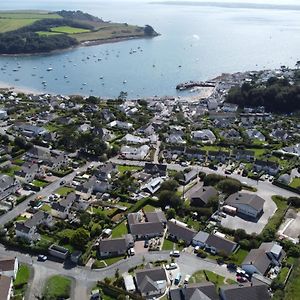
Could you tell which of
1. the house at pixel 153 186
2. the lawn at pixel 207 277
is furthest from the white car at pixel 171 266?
the house at pixel 153 186

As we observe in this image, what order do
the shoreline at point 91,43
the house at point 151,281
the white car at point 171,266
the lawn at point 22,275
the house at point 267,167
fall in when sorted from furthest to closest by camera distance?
the shoreline at point 91,43, the house at point 267,167, the white car at point 171,266, the lawn at point 22,275, the house at point 151,281

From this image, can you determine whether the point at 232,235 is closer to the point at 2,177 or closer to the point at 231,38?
the point at 2,177

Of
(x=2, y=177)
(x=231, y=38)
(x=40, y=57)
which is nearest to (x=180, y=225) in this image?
(x=2, y=177)

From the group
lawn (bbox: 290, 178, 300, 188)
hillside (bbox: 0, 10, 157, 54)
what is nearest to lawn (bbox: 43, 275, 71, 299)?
lawn (bbox: 290, 178, 300, 188)

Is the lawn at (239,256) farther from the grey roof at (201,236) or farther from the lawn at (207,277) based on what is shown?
the grey roof at (201,236)

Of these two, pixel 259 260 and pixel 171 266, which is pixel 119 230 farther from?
pixel 259 260
